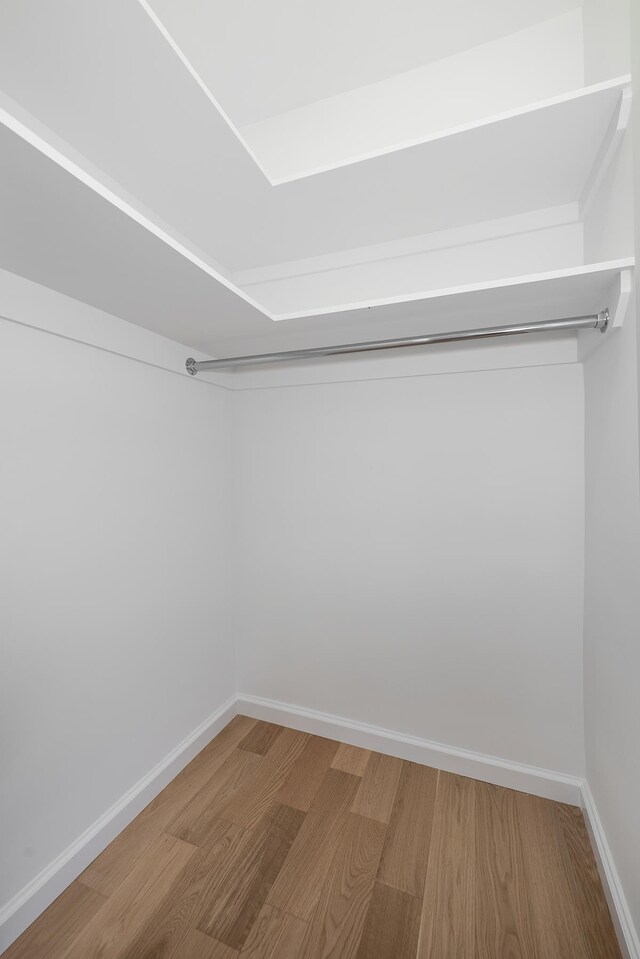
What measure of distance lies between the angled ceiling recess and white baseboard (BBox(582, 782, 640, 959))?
5.74 ft

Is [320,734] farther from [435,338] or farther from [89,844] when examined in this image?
[435,338]

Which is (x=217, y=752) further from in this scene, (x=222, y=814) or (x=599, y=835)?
(x=599, y=835)

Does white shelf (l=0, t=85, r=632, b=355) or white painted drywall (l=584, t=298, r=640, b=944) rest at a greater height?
white shelf (l=0, t=85, r=632, b=355)

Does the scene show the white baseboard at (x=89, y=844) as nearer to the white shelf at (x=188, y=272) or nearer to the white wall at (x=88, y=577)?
the white wall at (x=88, y=577)

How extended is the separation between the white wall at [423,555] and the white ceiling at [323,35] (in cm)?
117

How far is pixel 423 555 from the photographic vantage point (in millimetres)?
1825

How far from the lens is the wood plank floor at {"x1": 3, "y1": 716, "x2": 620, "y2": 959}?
117 cm

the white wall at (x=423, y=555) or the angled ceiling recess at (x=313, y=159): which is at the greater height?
the angled ceiling recess at (x=313, y=159)

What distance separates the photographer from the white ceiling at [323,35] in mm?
1344

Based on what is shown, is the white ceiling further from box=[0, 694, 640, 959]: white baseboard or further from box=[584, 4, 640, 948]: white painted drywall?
box=[0, 694, 640, 959]: white baseboard

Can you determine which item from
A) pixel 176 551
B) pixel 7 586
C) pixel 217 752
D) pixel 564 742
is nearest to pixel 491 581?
pixel 564 742

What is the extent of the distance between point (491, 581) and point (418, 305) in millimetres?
1147

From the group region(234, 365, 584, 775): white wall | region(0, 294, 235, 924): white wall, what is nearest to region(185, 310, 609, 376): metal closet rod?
region(0, 294, 235, 924): white wall

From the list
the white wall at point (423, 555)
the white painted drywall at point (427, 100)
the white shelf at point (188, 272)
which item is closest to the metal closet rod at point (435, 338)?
the white shelf at point (188, 272)
